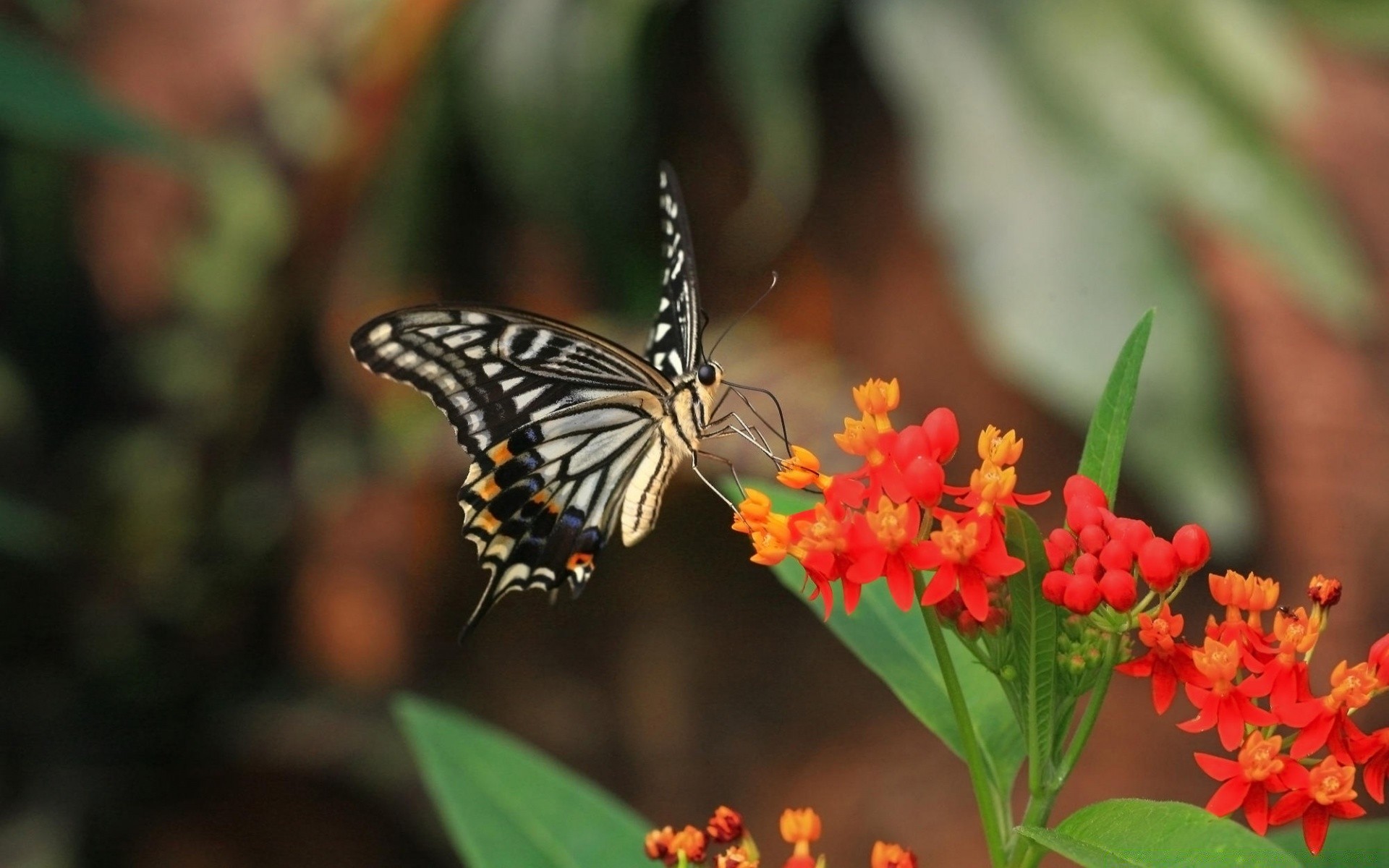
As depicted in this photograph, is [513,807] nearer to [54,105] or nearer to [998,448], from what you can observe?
[998,448]

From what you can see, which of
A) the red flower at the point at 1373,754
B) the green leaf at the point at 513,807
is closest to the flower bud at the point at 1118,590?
the red flower at the point at 1373,754

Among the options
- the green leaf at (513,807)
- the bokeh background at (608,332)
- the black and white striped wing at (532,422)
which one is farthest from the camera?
the bokeh background at (608,332)

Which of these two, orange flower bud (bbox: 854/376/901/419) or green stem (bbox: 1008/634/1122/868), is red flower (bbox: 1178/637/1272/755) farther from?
orange flower bud (bbox: 854/376/901/419)

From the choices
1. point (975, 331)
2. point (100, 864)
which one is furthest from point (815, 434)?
point (100, 864)

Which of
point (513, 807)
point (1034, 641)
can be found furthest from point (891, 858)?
point (513, 807)

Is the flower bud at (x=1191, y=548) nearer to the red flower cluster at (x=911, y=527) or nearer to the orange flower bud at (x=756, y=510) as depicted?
the red flower cluster at (x=911, y=527)
